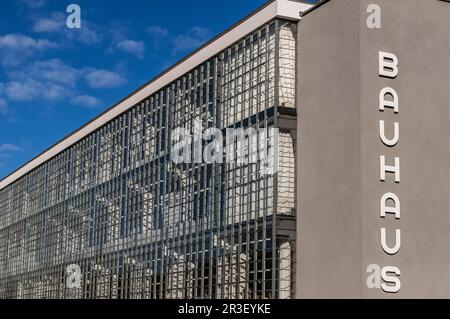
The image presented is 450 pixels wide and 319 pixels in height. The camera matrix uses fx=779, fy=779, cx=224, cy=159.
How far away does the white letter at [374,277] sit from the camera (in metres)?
35.3

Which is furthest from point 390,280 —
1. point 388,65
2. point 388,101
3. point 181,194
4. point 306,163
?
point 181,194

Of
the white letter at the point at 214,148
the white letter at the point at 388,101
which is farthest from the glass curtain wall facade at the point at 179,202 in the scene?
the white letter at the point at 388,101

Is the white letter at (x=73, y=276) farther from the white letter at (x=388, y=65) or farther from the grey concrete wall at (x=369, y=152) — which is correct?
the white letter at (x=388, y=65)

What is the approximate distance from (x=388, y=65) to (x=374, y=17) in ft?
7.90

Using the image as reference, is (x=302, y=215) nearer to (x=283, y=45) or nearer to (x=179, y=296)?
(x=283, y=45)

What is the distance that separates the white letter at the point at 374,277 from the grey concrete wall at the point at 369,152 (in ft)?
0.80

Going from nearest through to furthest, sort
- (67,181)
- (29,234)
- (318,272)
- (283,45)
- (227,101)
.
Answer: (318,272)
(283,45)
(227,101)
(67,181)
(29,234)

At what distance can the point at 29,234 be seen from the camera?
77938 millimetres

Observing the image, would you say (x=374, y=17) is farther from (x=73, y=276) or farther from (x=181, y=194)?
(x=73, y=276)

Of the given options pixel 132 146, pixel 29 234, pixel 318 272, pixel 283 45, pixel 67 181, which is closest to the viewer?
pixel 318 272

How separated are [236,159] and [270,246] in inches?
245

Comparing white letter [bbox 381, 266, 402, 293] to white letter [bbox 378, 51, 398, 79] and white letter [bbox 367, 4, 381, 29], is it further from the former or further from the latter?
white letter [bbox 367, 4, 381, 29]

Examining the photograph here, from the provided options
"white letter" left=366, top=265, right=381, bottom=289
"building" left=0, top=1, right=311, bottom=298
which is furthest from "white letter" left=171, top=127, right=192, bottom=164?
"white letter" left=366, top=265, right=381, bottom=289
